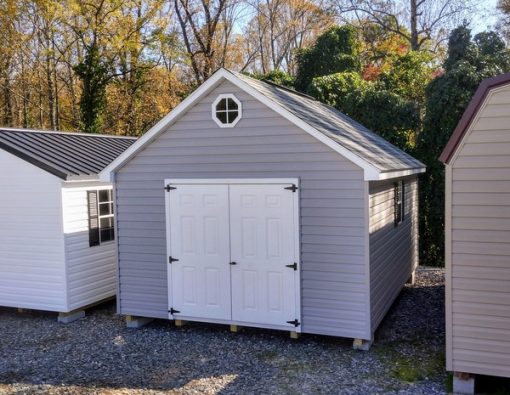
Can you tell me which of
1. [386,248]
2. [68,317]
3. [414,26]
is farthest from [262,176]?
[414,26]

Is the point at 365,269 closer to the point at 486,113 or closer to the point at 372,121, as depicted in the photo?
the point at 486,113

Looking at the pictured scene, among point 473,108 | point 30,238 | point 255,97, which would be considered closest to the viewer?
point 473,108

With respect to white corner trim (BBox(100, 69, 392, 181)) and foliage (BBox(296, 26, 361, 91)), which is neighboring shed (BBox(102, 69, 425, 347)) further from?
foliage (BBox(296, 26, 361, 91))

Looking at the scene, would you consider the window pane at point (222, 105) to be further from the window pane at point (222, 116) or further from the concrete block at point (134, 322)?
the concrete block at point (134, 322)

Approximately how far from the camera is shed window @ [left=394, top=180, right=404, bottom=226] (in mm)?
9358

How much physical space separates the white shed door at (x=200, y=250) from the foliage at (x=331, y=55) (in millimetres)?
13731

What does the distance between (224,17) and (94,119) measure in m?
9.02

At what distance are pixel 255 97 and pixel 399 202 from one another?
3.78 metres

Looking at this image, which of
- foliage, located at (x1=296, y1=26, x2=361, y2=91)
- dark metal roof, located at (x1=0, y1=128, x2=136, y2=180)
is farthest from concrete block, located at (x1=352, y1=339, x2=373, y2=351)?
foliage, located at (x1=296, y1=26, x2=361, y2=91)

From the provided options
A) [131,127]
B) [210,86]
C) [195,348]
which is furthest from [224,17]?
[195,348]

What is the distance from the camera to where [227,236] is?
788 centimetres

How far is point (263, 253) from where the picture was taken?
7.70m

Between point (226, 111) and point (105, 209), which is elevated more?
point (226, 111)

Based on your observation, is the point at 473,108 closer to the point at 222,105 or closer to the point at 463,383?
the point at 463,383
